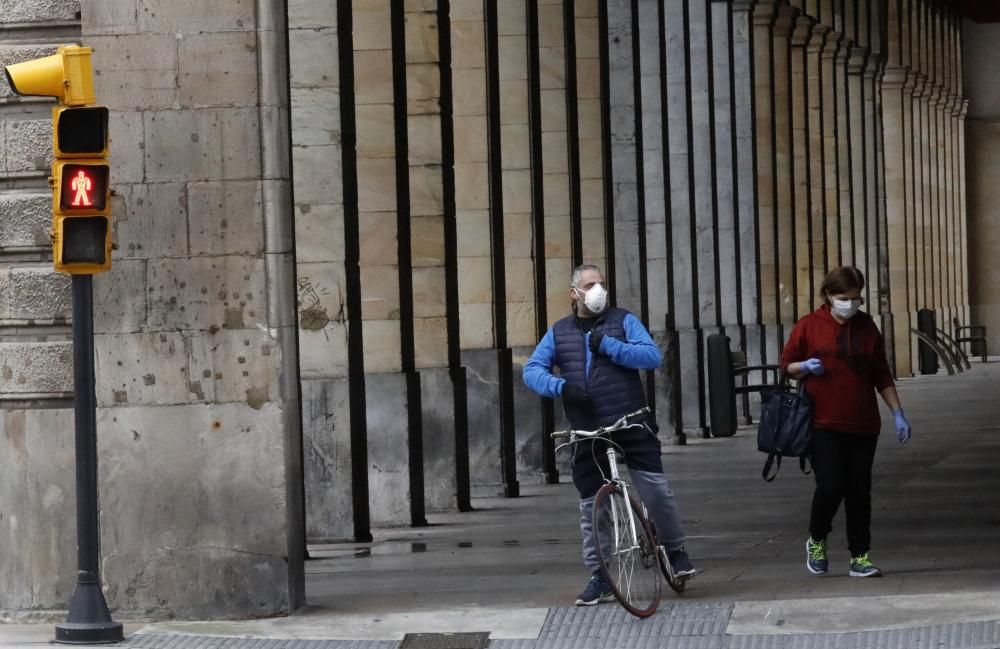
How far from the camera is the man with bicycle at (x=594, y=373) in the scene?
1264cm

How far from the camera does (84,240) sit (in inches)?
477

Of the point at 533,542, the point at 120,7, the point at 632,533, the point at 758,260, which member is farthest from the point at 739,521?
the point at 758,260

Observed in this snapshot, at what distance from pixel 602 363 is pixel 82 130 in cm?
306

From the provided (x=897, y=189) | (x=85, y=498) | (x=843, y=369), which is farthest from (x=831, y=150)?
(x=85, y=498)

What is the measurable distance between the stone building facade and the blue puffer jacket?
1.50 metres

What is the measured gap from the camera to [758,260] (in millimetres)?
39031

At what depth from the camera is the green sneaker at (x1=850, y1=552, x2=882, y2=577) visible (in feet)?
45.9

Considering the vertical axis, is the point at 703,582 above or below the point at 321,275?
below

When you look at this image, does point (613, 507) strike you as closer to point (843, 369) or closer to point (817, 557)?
point (843, 369)

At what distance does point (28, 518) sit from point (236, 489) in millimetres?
1220

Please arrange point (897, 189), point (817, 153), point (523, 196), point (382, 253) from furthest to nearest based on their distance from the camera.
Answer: point (897, 189)
point (817, 153)
point (523, 196)
point (382, 253)

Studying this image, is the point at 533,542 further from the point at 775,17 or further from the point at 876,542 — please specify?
the point at 775,17

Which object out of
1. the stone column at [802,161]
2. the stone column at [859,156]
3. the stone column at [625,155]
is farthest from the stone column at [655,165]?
the stone column at [859,156]

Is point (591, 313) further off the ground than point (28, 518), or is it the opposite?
point (591, 313)
